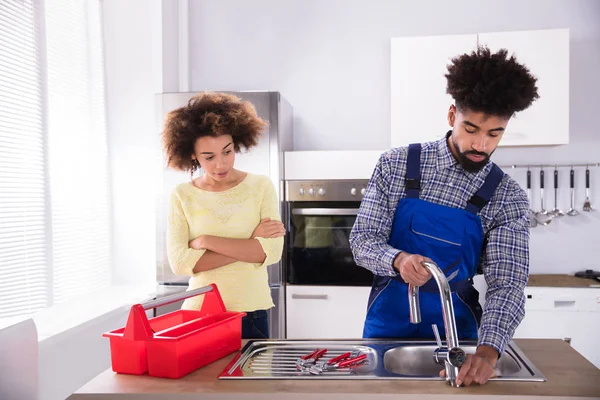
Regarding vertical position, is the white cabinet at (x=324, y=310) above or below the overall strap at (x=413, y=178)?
below

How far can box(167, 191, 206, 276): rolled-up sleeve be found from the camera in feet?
6.12

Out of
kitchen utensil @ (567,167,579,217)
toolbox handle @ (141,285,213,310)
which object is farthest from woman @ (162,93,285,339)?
kitchen utensil @ (567,167,579,217)

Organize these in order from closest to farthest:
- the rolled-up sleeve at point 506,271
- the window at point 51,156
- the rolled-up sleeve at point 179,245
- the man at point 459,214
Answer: the rolled-up sleeve at point 506,271 → the man at point 459,214 → the rolled-up sleeve at point 179,245 → the window at point 51,156

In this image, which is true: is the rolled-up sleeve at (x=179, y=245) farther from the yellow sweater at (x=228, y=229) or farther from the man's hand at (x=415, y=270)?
the man's hand at (x=415, y=270)

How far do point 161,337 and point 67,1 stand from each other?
2.21 metres

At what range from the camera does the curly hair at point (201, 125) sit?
6.46 ft

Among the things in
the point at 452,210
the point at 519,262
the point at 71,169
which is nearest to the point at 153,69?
the point at 71,169

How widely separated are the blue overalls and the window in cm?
158

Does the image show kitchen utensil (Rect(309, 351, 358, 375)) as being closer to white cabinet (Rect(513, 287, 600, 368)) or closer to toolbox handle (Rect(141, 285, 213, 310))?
toolbox handle (Rect(141, 285, 213, 310))

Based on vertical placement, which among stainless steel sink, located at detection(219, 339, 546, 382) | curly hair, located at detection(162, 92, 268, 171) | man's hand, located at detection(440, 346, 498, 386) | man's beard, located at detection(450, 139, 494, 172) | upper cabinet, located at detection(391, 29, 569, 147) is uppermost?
upper cabinet, located at detection(391, 29, 569, 147)

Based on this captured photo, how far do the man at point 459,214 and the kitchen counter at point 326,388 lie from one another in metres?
0.24

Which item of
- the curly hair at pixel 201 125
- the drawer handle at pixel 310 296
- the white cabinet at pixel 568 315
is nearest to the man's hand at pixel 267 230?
the curly hair at pixel 201 125

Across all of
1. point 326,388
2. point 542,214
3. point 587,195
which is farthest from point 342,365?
point 587,195

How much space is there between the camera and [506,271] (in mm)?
1514
